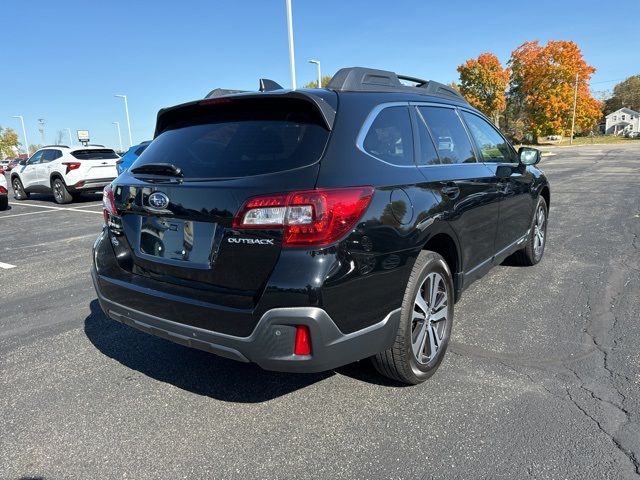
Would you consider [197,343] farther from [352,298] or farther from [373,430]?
[373,430]

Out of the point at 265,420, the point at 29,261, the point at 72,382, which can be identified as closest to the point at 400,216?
the point at 265,420

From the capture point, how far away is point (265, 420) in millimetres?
2568

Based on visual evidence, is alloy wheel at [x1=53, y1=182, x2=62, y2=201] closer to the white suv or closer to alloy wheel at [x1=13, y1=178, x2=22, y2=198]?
the white suv

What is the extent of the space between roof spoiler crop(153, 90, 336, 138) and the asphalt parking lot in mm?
1569

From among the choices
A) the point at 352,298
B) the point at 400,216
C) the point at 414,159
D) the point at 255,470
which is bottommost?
the point at 255,470

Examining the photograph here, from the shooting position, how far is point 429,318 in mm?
2918

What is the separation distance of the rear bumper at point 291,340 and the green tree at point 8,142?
9247 cm

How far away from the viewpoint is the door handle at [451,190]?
9.82ft

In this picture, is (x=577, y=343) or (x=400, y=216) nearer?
(x=400, y=216)

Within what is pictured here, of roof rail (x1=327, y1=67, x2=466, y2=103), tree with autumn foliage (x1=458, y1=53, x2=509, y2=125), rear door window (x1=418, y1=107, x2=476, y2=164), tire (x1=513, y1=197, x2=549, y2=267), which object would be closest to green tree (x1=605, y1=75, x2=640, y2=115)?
tree with autumn foliage (x1=458, y1=53, x2=509, y2=125)

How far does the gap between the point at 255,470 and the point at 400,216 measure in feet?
4.69

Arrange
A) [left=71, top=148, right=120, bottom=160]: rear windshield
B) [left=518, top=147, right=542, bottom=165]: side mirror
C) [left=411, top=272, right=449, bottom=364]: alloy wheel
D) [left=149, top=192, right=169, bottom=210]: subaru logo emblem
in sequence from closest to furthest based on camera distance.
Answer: [left=149, top=192, right=169, bottom=210]: subaru logo emblem
[left=411, top=272, right=449, bottom=364]: alloy wheel
[left=518, top=147, right=542, bottom=165]: side mirror
[left=71, top=148, right=120, bottom=160]: rear windshield

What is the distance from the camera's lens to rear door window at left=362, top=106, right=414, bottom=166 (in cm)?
260

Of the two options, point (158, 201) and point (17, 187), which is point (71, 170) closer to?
point (17, 187)
